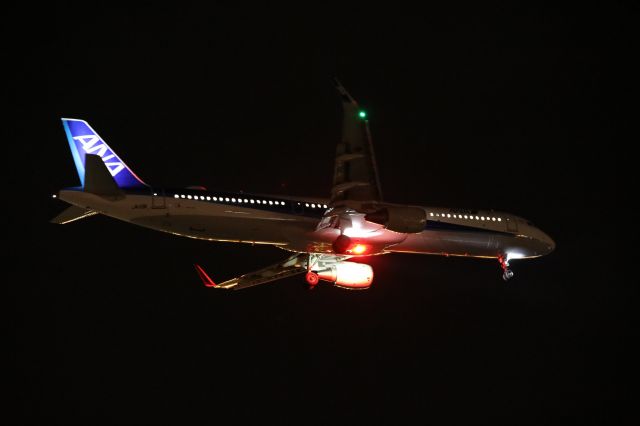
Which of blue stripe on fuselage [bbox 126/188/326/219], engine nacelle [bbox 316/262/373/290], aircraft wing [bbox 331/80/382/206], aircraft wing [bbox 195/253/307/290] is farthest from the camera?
aircraft wing [bbox 195/253/307/290]

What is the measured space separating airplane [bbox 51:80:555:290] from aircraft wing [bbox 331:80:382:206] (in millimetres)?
30

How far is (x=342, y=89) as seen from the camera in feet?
87.7

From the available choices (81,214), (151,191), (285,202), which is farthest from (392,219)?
(81,214)

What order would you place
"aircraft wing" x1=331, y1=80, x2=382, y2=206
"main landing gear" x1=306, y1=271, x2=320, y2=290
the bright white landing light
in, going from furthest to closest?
the bright white landing light
"main landing gear" x1=306, y1=271, x2=320, y2=290
"aircraft wing" x1=331, y1=80, x2=382, y2=206

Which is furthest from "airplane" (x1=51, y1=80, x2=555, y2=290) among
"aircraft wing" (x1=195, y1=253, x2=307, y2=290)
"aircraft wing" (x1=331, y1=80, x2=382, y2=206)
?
"aircraft wing" (x1=195, y1=253, x2=307, y2=290)

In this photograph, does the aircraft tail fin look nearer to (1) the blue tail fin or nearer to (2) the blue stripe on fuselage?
(2) the blue stripe on fuselage

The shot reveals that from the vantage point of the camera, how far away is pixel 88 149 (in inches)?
1209

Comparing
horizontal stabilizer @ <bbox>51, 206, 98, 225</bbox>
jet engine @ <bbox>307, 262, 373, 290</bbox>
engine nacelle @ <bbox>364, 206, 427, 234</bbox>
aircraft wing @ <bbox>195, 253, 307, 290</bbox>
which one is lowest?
engine nacelle @ <bbox>364, 206, 427, 234</bbox>

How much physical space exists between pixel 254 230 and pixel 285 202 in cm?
160

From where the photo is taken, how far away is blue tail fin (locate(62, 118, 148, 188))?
30.5m

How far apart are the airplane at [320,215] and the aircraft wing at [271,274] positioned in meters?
0.87

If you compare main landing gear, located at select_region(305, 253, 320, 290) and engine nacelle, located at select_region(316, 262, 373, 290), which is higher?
engine nacelle, located at select_region(316, 262, 373, 290)

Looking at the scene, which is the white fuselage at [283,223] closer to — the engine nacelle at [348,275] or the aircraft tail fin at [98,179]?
the aircraft tail fin at [98,179]

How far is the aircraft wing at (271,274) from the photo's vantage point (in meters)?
38.3
